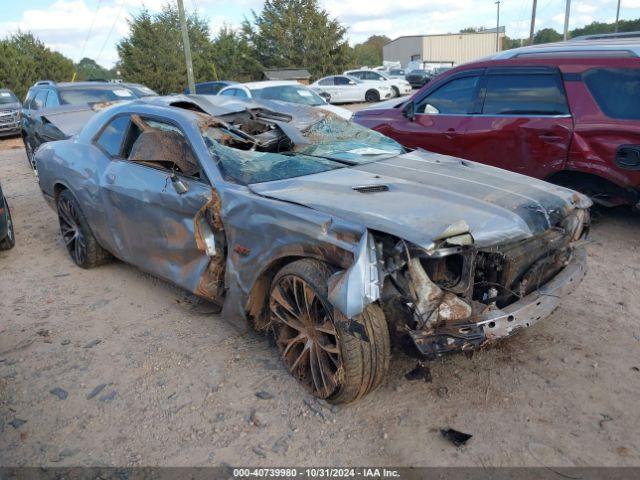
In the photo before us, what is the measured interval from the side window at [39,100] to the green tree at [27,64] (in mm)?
23102

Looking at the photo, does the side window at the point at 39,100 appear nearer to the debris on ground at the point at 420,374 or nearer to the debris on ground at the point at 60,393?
the debris on ground at the point at 60,393

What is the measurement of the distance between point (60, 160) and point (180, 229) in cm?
214

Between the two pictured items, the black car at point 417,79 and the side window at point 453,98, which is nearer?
the side window at point 453,98

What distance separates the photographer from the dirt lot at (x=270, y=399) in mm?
2678

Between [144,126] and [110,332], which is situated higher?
[144,126]

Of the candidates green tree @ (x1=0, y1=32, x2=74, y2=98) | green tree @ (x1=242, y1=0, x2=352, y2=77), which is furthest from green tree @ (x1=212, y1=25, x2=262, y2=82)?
green tree @ (x1=0, y1=32, x2=74, y2=98)

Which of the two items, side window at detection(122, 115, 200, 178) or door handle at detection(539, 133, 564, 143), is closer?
side window at detection(122, 115, 200, 178)

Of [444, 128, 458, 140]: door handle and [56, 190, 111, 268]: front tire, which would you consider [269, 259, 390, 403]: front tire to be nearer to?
[56, 190, 111, 268]: front tire

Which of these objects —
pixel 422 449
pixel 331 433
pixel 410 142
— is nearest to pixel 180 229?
pixel 331 433

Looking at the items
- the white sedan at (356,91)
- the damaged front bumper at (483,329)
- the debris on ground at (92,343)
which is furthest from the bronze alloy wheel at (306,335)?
→ the white sedan at (356,91)

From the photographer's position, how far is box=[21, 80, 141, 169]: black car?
30.0 ft

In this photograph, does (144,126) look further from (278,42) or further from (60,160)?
(278,42)

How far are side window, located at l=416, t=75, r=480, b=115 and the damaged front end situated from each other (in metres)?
3.30

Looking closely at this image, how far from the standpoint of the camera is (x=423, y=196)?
10.3 ft
